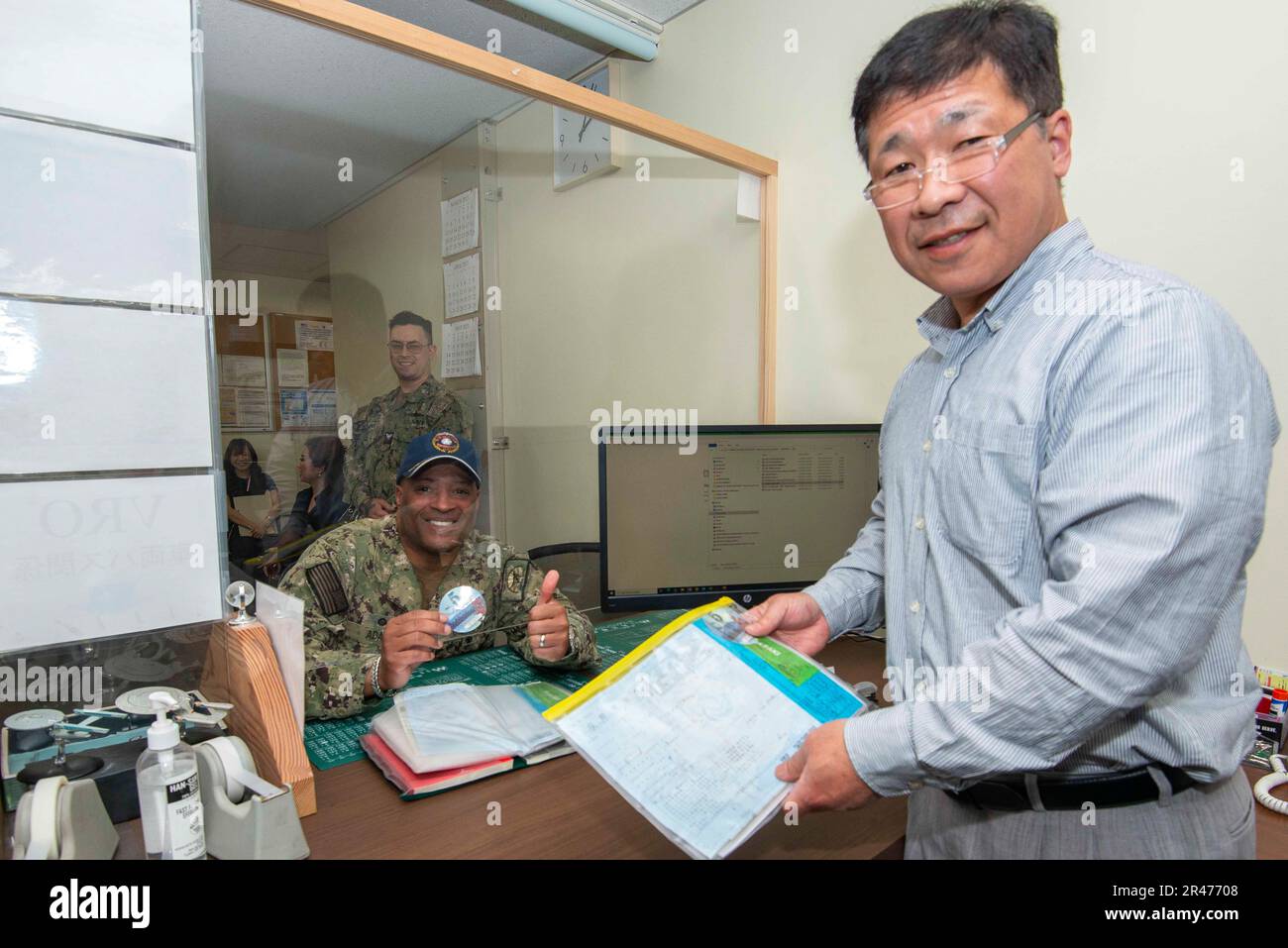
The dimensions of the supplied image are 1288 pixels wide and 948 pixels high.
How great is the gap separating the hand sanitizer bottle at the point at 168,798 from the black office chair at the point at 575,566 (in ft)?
4.67

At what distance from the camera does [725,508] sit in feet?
5.34

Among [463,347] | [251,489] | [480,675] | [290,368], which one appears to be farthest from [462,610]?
[463,347]

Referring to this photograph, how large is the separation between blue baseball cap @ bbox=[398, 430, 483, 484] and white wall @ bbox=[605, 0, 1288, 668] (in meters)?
0.95

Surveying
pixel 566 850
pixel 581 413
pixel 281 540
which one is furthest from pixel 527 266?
pixel 566 850

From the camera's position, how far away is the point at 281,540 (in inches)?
79.9

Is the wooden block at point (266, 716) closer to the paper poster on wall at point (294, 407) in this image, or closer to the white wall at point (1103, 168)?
the paper poster on wall at point (294, 407)

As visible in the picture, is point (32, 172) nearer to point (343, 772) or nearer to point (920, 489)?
point (343, 772)

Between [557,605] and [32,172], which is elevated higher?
[32,172]

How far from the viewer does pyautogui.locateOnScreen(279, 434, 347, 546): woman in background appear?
2.09 meters

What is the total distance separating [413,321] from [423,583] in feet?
3.86

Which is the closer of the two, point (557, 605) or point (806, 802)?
point (806, 802)
